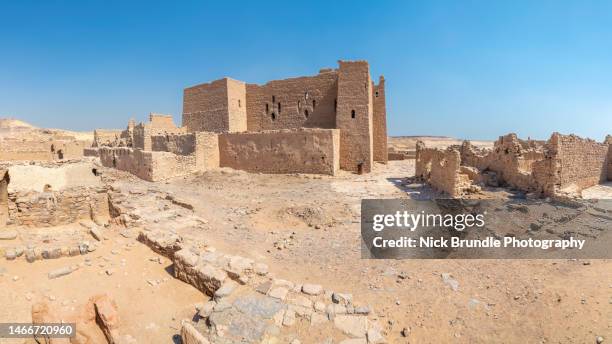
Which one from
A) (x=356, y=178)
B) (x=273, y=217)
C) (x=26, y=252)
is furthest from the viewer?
(x=356, y=178)

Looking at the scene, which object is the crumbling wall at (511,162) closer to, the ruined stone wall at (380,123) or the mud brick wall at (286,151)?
the mud brick wall at (286,151)

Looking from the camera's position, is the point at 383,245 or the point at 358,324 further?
the point at 383,245

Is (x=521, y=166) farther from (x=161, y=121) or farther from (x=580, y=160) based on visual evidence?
(x=161, y=121)

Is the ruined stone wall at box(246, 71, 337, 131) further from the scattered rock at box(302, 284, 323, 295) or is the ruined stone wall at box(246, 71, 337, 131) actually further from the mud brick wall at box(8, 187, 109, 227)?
the scattered rock at box(302, 284, 323, 295)

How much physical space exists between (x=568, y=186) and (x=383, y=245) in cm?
1050

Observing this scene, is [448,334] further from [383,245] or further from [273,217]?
[273,217]

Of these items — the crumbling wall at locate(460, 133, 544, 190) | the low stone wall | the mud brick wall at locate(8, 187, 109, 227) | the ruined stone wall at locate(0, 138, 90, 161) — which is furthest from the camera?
the ruined stone wall at locate(0, 138, 90, 161)

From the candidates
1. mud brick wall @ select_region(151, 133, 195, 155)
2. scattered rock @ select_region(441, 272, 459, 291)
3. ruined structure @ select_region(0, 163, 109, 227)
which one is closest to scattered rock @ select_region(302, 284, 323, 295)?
scattered rock @ select_region(441, 272, 459, 291)

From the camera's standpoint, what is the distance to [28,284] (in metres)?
4.83

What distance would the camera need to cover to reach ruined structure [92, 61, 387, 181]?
698 inches

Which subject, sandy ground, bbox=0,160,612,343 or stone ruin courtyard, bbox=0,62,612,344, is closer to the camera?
stone ruin courtyard, bbox=0,62,612,344

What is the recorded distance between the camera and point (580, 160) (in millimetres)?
13648

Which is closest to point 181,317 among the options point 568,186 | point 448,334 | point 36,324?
point 36,324

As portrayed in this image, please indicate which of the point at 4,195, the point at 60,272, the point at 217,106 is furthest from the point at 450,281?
the point at 217,106
